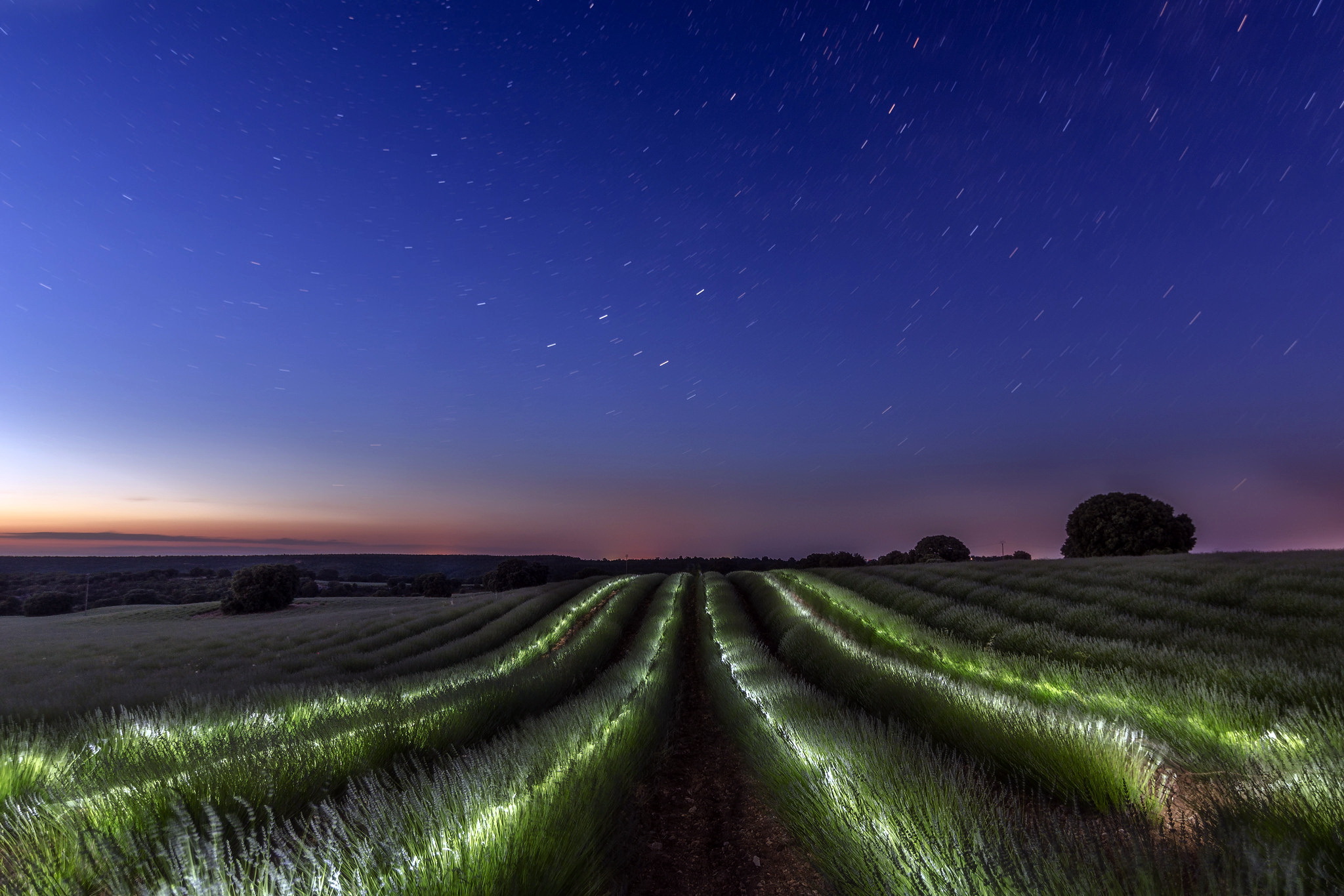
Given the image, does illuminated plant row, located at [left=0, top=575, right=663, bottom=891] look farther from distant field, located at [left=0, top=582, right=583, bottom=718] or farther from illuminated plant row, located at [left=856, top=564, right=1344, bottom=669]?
illuminated plant row, located at [left=856, top=564, right=1344, bottom=669]

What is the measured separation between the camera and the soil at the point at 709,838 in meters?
3.60

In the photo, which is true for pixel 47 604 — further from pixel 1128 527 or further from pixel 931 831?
pixel 1128 527

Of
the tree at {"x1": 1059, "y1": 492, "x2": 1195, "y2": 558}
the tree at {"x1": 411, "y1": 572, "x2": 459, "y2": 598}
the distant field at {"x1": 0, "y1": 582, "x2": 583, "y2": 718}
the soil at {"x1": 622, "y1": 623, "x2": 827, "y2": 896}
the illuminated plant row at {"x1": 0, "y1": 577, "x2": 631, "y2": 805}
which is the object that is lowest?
the tree at {"x1": 411, "y1": 572, "x2": 459, "y2": 598}

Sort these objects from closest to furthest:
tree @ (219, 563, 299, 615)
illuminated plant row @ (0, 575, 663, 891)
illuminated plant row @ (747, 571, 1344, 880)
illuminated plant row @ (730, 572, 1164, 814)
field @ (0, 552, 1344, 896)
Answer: field @ (0, 552, 1344, 896) < illuminated plant row @ (747, 571, 1344, 880) < illuminated plant row @ (0, 575, 663, 891) < illuminated plant row @ (730, 572, 1164, 814) < tree @ (219, 563, 299, 615)

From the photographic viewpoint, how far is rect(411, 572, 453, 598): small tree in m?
57.4

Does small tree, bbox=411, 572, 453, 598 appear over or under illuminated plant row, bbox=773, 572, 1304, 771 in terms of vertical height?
under

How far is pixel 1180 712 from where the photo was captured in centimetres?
409

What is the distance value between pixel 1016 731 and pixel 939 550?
89.0 metres

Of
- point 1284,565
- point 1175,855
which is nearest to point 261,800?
point 1175,855

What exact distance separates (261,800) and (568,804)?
176 cm

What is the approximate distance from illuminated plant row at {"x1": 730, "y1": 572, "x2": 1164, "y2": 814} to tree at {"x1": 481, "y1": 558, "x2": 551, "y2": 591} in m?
59.3

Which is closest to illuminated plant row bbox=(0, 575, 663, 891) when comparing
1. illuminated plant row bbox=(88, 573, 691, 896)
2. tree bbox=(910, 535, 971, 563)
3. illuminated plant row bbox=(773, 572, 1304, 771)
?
illuminated plant row bbox=(88, 573, 691, 896)

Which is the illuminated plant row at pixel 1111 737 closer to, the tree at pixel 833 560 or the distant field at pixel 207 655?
the distant field at pixel 207 655

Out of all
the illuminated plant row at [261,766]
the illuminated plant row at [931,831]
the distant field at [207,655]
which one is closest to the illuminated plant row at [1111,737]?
the illuminated plant row at [931,831]
